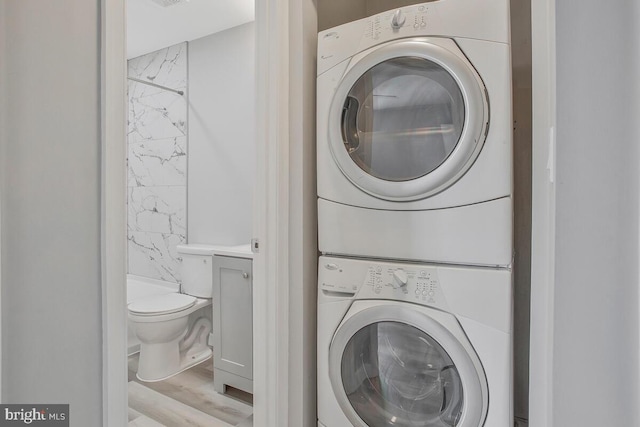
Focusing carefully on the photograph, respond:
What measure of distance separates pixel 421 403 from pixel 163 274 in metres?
2.43

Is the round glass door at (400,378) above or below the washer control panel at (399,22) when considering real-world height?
below

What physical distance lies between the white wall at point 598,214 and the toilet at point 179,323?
7.37ft

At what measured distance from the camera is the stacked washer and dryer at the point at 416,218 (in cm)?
104

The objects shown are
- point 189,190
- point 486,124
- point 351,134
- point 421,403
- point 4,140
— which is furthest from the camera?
point 189,190

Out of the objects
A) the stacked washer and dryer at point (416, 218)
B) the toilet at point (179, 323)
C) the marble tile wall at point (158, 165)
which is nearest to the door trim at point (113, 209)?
the stacked washer and dryer at point (416, 218)

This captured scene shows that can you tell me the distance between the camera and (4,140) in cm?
63

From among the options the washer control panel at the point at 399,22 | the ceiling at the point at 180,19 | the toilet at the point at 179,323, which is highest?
the ceiling at the point at 180,19

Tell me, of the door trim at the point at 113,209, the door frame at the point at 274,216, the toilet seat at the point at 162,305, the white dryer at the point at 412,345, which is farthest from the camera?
the toilet seat at the point at 162,305

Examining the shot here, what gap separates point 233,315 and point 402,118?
1.41m

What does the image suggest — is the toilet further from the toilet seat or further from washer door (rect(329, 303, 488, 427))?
washer door (rect(329, 303, 488, 427))

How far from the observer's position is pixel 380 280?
3.92 ft

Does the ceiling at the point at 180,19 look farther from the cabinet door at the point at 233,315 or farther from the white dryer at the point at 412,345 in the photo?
the white dryer at the point at 412,345

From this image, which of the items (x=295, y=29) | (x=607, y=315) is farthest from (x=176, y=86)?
(x=607, y=315)

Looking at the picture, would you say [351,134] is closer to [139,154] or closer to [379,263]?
[379,263]
